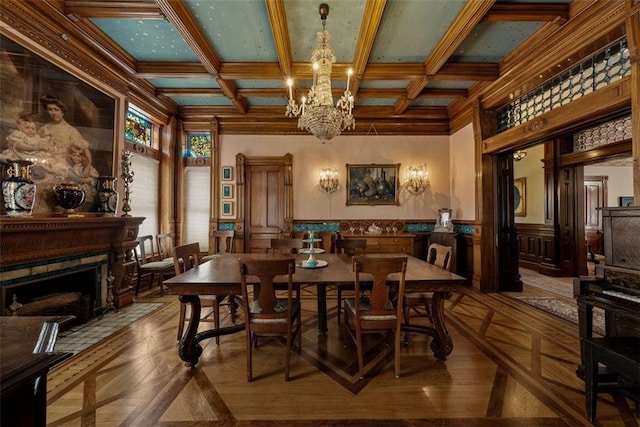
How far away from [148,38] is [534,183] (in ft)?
29.1

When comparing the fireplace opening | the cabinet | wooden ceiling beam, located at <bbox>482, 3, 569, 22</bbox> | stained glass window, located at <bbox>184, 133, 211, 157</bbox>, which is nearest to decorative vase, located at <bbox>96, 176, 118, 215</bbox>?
the fireplace opening

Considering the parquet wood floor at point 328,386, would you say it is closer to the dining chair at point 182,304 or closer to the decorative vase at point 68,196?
the dining chair at point 182,304

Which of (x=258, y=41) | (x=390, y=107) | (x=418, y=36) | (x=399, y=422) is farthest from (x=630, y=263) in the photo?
(x=390, y=107)

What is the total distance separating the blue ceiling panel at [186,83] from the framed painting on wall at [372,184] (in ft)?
10.4

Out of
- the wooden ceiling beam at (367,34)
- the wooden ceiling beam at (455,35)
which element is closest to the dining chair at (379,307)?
the wooden ceiling beam at (367,34)

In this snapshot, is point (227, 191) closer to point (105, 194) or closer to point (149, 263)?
point (149, 263)

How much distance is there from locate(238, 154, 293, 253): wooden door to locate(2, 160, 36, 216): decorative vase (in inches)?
146

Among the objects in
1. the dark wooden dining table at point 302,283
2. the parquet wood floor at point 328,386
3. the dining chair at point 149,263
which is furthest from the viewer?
the dining chair at point 149,263

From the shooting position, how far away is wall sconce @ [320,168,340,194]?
19.9 ft

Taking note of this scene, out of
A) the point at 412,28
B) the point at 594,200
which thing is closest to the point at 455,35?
the point at 412,28

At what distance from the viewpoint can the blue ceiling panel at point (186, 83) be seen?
15.8ft

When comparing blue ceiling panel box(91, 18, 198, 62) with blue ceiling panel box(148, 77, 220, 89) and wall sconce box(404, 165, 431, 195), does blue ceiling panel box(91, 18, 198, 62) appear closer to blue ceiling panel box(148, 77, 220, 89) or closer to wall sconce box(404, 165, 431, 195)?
blue ceiling panel box(148, 77, 220, 89)

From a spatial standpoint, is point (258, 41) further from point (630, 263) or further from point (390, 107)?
point (630, 263)

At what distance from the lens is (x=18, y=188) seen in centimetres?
261
